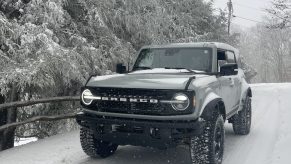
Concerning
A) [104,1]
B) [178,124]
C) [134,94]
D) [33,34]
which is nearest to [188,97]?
[178,124]

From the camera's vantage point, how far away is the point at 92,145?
6.14 meters

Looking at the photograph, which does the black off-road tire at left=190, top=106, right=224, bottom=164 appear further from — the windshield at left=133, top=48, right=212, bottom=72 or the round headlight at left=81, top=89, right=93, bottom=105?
the round headlight at left=81, top=89, right=93, bottom=105

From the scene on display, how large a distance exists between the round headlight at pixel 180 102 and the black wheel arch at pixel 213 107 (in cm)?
31

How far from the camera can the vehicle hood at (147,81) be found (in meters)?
5.25

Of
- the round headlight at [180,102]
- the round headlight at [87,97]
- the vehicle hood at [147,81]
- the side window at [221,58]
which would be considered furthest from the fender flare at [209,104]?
the round headlight at [87,97]

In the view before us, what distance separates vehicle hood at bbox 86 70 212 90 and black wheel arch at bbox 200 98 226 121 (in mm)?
487

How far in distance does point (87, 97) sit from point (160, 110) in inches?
48.6

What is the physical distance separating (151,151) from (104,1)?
5560 mm

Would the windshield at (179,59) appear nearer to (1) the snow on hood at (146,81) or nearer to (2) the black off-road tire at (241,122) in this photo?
(1) the snow on hood at (146,81)

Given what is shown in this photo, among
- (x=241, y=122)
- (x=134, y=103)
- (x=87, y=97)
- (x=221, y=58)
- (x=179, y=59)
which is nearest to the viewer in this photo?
(x=134, y=103)

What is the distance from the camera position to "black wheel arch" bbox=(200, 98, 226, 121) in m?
5.34

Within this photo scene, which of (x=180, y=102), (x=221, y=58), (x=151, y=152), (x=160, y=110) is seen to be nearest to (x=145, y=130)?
(x=160, y=110)

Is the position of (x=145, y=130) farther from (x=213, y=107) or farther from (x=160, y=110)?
(x=213, y=107)

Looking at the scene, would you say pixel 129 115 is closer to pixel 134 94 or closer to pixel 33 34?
pixel 134 94
